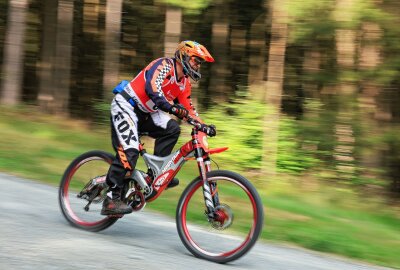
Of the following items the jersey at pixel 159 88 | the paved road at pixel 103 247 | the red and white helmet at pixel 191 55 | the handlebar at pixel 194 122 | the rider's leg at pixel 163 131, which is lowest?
the paved road at pixel 103 247

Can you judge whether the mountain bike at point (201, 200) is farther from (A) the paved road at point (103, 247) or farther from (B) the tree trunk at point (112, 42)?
(B) the tree trunk at point (112, 42)

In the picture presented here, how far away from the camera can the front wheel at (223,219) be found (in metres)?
5.34

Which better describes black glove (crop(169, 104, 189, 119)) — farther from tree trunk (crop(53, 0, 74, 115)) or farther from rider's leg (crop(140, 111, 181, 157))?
tree trunk (crop(53, 0, 74, 115))

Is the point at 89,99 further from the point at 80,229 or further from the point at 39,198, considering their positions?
the point at 80,229

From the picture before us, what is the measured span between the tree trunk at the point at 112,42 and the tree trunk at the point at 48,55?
3.10 m

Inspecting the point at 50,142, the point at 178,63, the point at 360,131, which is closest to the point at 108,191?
the point at 178,63

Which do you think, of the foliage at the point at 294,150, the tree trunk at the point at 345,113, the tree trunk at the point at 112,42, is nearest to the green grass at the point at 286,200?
the foliage at the point at 294,150

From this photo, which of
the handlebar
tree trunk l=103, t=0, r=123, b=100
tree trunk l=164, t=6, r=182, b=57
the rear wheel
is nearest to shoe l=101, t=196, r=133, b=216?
the rear wheel

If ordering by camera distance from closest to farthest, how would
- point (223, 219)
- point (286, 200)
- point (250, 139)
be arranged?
point (223, 219) < point (286, 200) < point (250, 139)

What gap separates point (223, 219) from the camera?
5.50 m

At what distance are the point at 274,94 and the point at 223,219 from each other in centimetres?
1052

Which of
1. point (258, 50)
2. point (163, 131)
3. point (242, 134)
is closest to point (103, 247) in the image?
point (163, 131)

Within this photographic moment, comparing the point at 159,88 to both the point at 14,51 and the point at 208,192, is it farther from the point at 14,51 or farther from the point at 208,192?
the point at 14,51

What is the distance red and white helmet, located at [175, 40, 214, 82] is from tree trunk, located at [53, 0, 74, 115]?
13.6 meters
